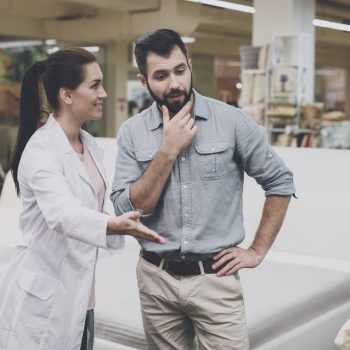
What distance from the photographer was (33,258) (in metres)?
1.93

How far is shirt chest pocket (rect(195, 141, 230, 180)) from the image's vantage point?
1.86 meters

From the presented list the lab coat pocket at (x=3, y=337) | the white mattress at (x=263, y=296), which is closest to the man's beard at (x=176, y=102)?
the lab coat pocket at (x=3, y=337)

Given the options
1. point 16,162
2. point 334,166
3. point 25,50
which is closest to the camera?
point 16,162

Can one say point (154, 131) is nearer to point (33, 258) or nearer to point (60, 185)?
point (60, 185)

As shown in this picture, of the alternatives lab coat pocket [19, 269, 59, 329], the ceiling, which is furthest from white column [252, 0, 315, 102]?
lab coat pocket [19, 269, 59, 329]

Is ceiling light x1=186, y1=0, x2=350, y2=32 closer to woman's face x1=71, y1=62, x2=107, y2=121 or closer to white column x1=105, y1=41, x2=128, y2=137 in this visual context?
white column x1=105, y1=41, x2=128, y2=137

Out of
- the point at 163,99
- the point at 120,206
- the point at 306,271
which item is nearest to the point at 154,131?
the point at 163,99

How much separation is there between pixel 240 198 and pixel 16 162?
711 millimetres

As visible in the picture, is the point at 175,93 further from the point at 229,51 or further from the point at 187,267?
the point at 229,51

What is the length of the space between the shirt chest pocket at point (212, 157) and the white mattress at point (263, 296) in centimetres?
108

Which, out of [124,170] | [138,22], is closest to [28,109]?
[124,170]

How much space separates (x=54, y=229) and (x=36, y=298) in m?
0.25

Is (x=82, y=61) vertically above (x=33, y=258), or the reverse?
(x=82, y=61)

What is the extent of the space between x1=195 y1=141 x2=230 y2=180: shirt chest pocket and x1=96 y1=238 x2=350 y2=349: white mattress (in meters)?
1.08
